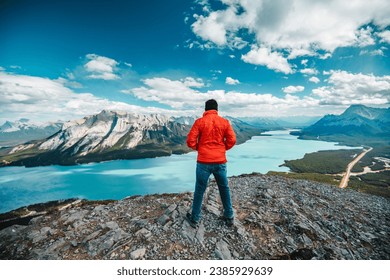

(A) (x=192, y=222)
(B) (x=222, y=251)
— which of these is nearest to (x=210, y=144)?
(A) (x=192, y=222)

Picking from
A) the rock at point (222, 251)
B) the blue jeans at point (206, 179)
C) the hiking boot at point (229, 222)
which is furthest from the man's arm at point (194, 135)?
the rock at point (222, 251)

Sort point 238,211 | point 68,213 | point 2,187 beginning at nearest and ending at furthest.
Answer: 1. point 238,211
2. point 68,213
3. point 2,187

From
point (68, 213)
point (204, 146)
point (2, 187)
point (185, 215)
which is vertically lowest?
point (2, 187)

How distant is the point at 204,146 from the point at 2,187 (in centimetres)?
15194

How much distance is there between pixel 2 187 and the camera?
371 feet

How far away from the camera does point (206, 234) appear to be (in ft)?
20.8

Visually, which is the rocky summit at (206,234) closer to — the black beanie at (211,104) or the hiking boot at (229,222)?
the hiking boot at (229,222)

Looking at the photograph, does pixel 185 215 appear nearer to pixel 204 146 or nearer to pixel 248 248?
pixel 248 248

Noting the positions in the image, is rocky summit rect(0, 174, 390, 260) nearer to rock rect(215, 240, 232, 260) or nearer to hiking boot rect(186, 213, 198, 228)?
rock rect(215, 240, 232, 260)

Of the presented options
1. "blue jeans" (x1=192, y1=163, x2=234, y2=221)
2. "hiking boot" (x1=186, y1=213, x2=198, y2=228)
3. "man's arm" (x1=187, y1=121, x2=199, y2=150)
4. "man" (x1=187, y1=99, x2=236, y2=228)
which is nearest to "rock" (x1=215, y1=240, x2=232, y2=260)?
"hiking boot" (x1=186, y1=213, x2=198, y2=228)

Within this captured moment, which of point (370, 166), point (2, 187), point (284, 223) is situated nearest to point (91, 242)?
point (284, 223)
